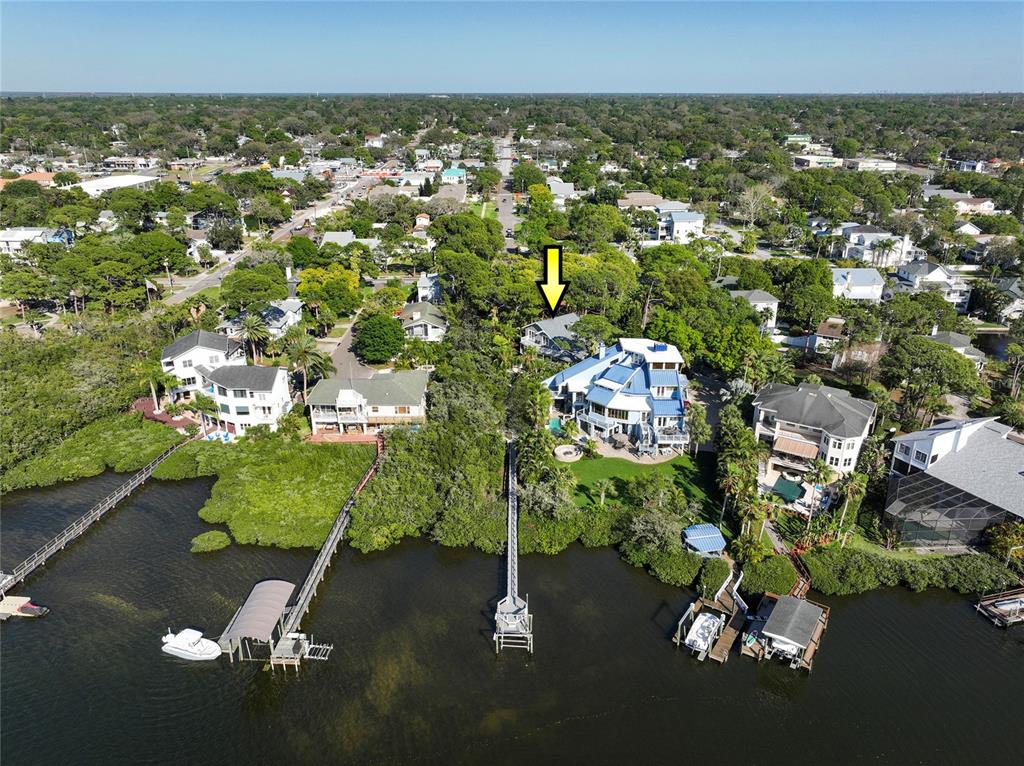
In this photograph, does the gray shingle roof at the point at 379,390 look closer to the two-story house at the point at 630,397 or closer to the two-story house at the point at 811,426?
the two-story house at the point at 630,397

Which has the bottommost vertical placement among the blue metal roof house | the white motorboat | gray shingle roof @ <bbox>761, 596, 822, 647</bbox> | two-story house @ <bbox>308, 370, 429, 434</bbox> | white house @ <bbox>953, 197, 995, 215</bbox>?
the white motorboat

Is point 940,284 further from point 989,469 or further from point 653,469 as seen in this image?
point 653,469

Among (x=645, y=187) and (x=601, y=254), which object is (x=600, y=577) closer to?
(x=601, y=254)

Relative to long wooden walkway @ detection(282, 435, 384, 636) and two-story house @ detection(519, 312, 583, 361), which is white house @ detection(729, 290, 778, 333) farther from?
long wooden walkway @ detection(282, 435, 384, 636)

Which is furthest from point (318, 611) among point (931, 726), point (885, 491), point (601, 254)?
point (601, 254)

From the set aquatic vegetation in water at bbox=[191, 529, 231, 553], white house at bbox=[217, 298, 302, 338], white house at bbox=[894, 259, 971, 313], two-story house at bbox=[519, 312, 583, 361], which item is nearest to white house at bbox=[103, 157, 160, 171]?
white house at bbox=[217, 298, 302, 338]

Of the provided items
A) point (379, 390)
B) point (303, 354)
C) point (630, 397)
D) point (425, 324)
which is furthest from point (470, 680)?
point (425, 324)
